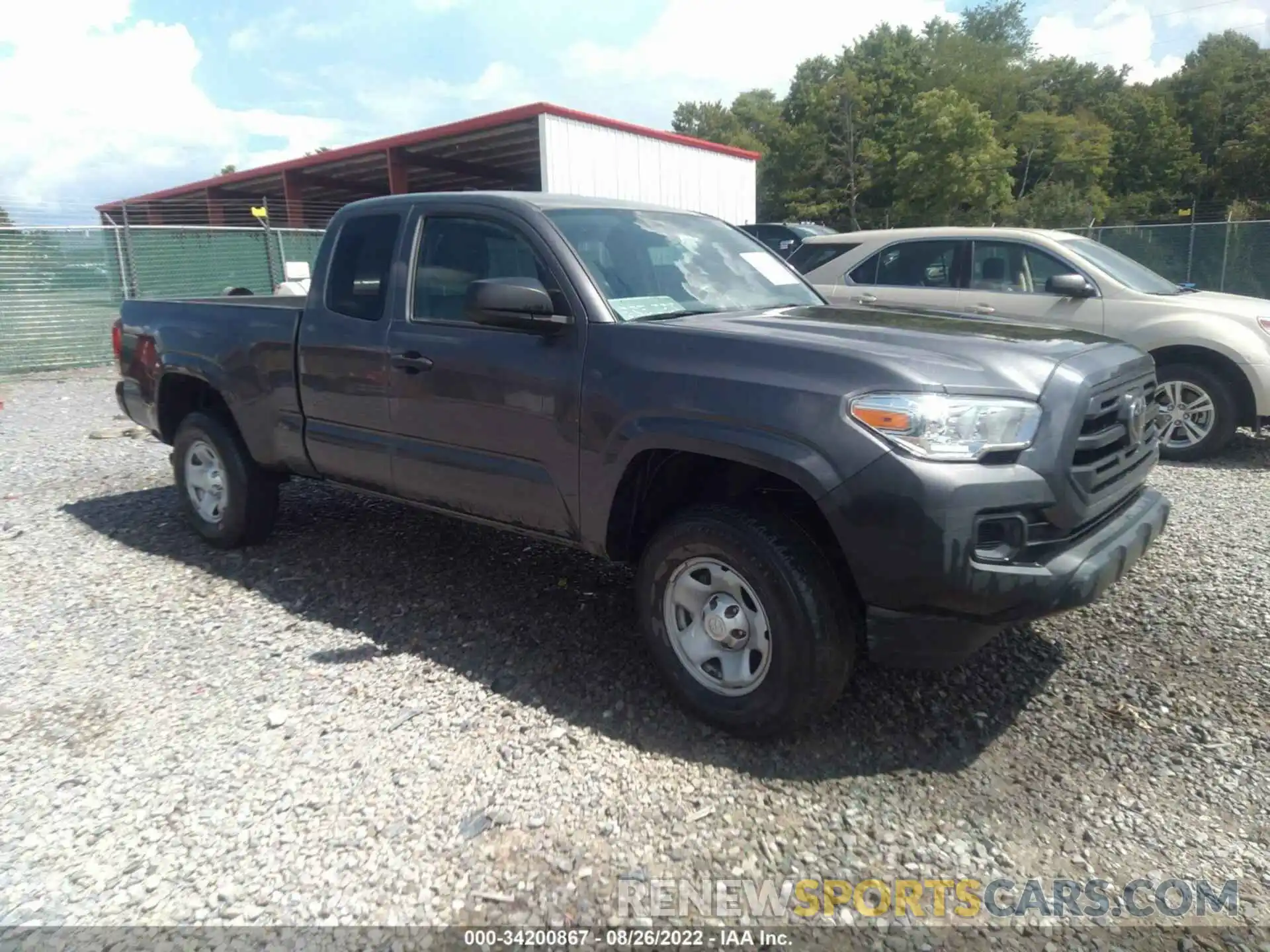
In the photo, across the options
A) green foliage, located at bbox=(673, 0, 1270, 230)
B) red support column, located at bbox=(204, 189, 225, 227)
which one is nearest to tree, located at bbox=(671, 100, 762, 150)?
green foliage, located at bbox=(673, 0, 1270, 230)

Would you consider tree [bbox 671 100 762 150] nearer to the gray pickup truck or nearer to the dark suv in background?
the dark suv in background

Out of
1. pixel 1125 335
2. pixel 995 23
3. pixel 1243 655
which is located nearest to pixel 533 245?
pixel 1243 655

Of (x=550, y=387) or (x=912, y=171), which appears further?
(x=912, y=171)

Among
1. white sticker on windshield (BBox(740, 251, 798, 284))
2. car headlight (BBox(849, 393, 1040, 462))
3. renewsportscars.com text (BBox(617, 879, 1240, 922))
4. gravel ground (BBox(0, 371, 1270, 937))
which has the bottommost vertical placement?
Answer: renewsportscars.com text (BBox(617, 879, 1240, 922))

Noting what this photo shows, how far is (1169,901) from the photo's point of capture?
243cm

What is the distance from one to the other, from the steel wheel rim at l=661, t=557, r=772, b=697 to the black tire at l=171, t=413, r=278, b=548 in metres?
2.86

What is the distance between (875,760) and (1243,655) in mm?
1755

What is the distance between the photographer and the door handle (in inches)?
157

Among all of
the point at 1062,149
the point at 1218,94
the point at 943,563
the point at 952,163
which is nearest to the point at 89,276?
the point at 943,563

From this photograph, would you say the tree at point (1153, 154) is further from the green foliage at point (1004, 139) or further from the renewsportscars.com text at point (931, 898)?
the renewsportscars.com text at point (931, 898)

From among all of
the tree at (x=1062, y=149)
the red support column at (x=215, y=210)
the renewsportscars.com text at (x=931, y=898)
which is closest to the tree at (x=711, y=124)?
the tree at (x=1062, y=149)

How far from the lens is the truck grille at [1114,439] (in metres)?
2.93

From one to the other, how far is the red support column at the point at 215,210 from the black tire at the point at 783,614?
32.5 m

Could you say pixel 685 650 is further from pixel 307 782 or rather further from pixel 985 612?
pixel 307 782
